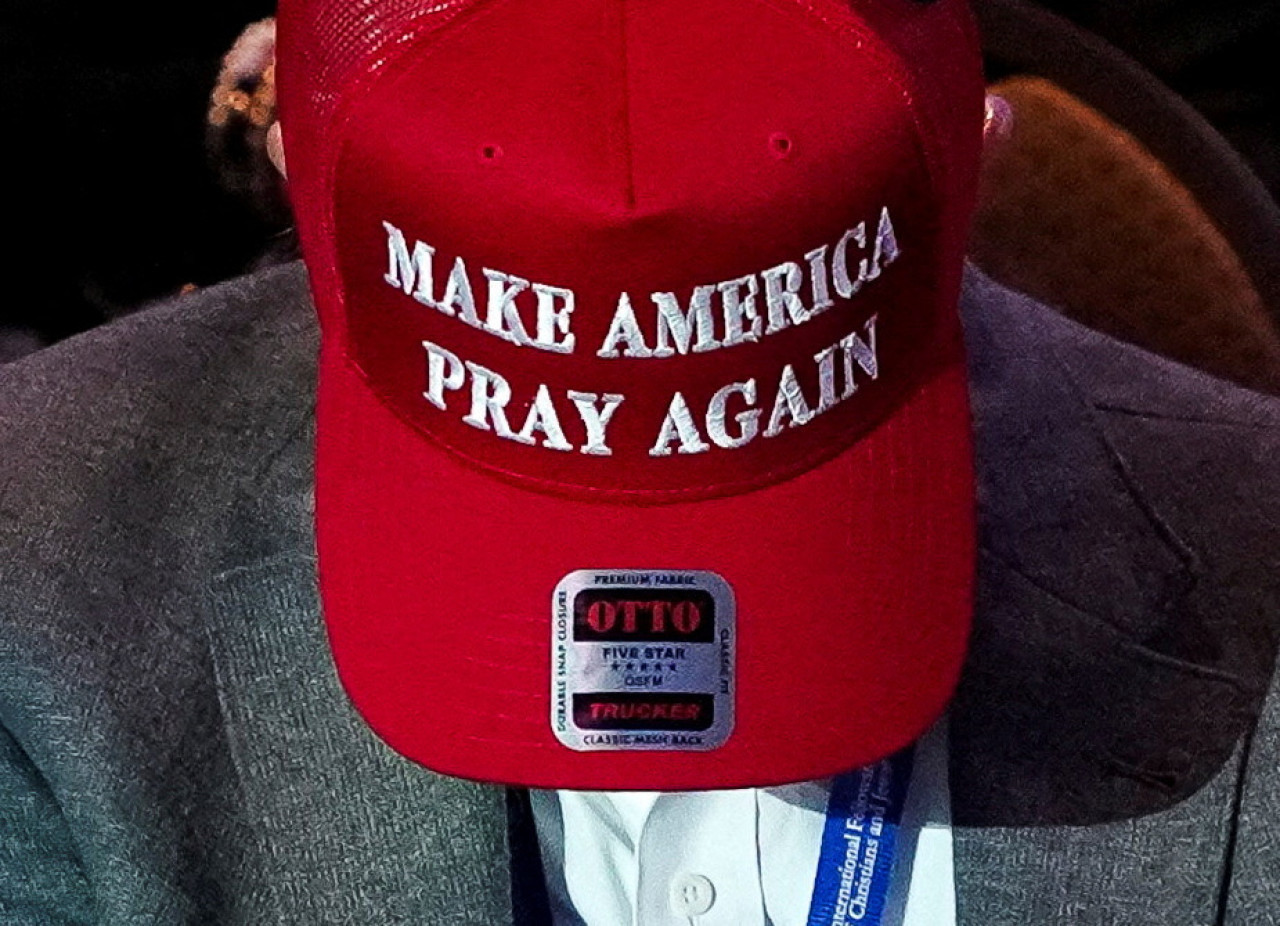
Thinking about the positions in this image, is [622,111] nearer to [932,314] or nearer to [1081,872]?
[932,314]

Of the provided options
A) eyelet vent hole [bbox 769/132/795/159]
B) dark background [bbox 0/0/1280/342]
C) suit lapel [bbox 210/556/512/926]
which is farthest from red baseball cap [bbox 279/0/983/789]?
dark background [bbox 0/0/1280/342]

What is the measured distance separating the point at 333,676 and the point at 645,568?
228 millimetres

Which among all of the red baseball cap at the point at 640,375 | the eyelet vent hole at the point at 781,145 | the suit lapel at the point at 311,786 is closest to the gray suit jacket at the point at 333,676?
the suit lapel at the point at 311,786

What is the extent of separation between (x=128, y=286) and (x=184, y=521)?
50cm

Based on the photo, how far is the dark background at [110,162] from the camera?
1163mm

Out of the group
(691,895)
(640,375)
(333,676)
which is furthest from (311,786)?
(640,375)

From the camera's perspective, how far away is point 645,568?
614 millimetres

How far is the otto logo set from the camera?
0.61 m

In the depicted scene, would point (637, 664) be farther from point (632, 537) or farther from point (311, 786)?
point (311, 786)

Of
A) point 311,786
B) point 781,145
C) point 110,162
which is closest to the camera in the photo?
point 781,145

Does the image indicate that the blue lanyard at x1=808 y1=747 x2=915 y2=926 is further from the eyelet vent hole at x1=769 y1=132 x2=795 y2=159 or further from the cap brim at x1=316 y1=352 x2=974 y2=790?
the eyelet vent hole at x1=769 y1=132 x2=795 y2=159

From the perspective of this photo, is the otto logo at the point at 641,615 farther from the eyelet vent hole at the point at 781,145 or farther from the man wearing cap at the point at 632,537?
the eyelet vent hole at the point at 781,145

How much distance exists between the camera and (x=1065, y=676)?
80 centimetres

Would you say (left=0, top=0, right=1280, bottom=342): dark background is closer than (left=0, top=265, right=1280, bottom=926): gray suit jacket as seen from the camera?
No
